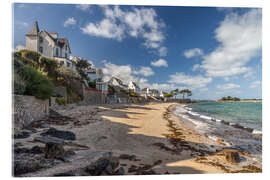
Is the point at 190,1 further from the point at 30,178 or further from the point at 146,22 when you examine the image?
the point at 30,178

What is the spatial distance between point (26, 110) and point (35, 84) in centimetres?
133

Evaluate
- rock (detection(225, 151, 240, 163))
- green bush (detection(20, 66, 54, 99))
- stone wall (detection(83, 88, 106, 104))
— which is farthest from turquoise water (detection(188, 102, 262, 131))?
stone wall (detection(83, 88, 106, 104))

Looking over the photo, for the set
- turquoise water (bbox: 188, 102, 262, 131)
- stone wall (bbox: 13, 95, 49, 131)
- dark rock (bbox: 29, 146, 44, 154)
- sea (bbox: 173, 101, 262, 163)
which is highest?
stone wall (bbox: 13, 95, 49, 131)

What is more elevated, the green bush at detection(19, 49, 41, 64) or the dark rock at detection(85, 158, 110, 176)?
the green bush at detection(19, 49, 41, 64)

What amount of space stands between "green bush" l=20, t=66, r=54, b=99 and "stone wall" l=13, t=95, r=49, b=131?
30 cm

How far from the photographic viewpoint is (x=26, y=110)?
3973 mm

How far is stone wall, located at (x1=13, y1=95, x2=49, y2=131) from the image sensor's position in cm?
340

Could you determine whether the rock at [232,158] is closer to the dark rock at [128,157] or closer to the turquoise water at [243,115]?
the turquoise water at [243,115]

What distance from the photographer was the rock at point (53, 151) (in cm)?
218

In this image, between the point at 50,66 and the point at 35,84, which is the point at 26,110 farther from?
the point at 50,66

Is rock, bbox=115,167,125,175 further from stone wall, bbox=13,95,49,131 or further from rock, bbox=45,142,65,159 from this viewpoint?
stone wall, bbox=13,95,49,131

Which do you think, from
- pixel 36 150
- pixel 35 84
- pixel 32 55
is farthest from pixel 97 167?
pixel 32 55

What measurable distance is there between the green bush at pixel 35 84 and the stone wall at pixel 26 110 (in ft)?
0.97
